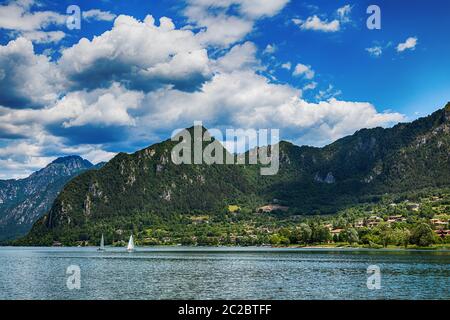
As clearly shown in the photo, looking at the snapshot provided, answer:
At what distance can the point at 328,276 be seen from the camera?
330 feet

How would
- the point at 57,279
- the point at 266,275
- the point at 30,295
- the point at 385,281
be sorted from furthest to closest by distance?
1. the point at 266,275
2. the point at 57,279
3. the point at 385,281
4. the point at 30,295
